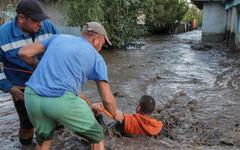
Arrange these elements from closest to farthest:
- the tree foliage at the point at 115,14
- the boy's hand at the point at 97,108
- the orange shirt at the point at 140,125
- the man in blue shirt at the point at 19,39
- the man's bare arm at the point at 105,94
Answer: the man's bare arm at the point at 105,94
the man in blue shirt at the point at 19,39
the boy's hand at the point at 97,108
the orange shirt at the point at 140,125
the tree foliage at the point at 115,14

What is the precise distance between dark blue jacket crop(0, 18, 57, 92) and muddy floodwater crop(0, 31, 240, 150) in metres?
1.09

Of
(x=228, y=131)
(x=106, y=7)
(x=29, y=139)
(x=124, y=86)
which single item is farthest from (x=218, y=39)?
(x=29, y=139)

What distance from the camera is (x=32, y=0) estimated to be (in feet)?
13.2

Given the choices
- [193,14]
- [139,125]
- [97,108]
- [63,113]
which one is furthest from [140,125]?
[193,14]

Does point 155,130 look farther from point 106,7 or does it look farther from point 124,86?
point 106,7

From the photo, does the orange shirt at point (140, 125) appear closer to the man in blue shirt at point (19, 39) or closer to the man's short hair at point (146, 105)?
the man's short hair at point (146, 105)

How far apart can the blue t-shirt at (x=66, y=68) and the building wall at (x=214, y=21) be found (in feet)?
67.0

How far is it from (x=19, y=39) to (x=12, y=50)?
0.14m

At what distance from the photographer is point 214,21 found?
23281 mm

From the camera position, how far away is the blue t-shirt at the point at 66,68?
10.8 ft

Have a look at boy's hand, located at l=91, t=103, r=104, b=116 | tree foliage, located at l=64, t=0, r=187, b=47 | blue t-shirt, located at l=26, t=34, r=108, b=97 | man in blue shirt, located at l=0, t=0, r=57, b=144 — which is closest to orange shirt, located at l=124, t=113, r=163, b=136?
boy's hand, located at l=91, t=103, r=104, b=116

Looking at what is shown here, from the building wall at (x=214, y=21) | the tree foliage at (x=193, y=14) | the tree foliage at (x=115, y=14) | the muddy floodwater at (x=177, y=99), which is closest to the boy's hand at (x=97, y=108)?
the muddy floodwater at (x=177, y=99)

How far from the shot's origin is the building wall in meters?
23.1

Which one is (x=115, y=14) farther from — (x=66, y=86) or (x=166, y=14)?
(x=66, y=86)
